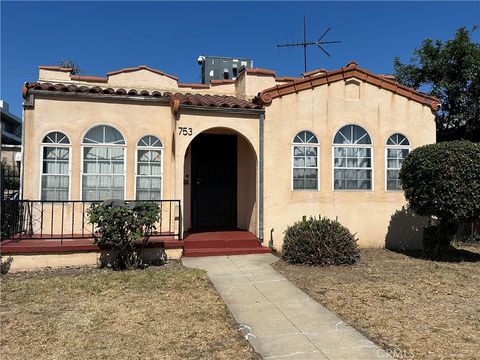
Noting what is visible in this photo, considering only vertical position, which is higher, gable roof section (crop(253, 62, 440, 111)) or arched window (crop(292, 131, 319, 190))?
gable roof section (crop(253, 62, 440, 111))

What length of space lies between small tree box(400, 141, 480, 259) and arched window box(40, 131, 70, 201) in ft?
23.9

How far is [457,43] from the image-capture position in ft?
36.8

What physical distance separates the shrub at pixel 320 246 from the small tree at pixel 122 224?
8.84ft

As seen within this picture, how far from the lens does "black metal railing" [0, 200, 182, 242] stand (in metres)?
7.71

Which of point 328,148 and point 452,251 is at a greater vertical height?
point 328,148

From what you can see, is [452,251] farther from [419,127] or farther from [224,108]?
[224,108]

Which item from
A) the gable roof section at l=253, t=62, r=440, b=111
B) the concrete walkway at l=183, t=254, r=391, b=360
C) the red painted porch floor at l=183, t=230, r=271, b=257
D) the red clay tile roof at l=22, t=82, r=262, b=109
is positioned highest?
the gable roof section at l=253, t=62, r=440, b=111

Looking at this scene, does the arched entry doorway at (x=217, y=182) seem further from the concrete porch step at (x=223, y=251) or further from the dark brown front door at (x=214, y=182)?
the concrete porch step at (x=223, y=251)

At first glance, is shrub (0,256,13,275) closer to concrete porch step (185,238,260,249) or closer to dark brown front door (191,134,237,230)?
concrete porch step (185,238,260,249)

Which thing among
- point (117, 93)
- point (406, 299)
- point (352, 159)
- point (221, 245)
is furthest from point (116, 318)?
point (352, 159)

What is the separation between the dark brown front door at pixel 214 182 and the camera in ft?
31.5

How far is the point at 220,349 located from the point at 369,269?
13.7ft

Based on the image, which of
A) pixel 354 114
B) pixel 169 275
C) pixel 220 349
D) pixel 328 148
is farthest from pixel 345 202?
pixel 220 349

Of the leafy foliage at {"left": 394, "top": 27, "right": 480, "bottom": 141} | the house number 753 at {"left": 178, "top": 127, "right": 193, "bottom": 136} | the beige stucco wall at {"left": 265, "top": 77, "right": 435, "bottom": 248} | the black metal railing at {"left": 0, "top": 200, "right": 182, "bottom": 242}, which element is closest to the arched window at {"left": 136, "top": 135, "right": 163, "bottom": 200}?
the black metal railing at {"left": 0, "top": 200, "right": 182, "bottom": 242}
